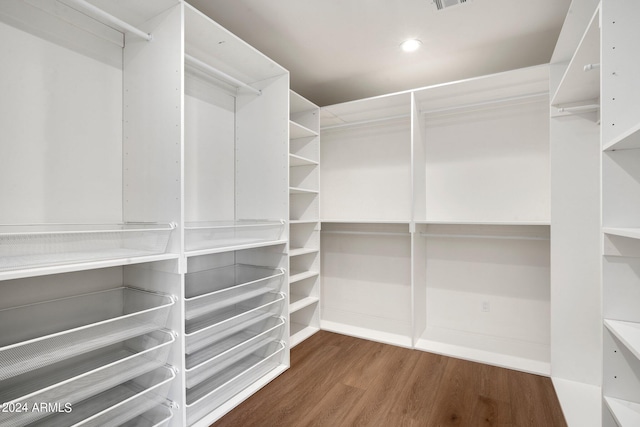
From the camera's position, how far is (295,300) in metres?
3.24

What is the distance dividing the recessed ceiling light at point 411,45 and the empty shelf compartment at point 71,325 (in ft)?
8.10

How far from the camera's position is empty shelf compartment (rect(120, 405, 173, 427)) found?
1667 mm

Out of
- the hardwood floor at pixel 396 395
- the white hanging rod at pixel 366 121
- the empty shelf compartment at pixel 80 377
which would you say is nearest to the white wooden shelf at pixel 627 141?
the hardwood floor at pixel 396 395

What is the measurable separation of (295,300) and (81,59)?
2533 millimetres

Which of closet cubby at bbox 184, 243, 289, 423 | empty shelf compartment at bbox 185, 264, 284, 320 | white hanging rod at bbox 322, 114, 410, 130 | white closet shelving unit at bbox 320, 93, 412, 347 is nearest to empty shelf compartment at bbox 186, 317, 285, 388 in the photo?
closet cubby at bbox 184, 243, 289, 423

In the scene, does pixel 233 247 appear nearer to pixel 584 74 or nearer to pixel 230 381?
pixel 230 381

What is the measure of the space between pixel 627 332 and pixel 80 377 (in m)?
2.13

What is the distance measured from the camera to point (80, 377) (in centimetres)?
127

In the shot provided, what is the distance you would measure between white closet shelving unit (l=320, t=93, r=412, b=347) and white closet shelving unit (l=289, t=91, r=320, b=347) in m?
0.18

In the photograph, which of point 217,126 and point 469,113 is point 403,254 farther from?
point 217,126

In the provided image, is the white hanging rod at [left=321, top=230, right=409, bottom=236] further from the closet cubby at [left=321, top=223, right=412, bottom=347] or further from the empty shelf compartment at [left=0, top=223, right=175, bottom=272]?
the empty shelf compartment at [left=0, top=223, right=175, bottom=272]

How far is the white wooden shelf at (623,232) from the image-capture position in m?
1.03

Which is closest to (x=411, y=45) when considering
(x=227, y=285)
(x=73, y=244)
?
(x=227, y=285)

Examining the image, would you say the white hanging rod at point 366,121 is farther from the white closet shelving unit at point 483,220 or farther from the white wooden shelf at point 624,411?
the white wooden shelf at point 624,411
